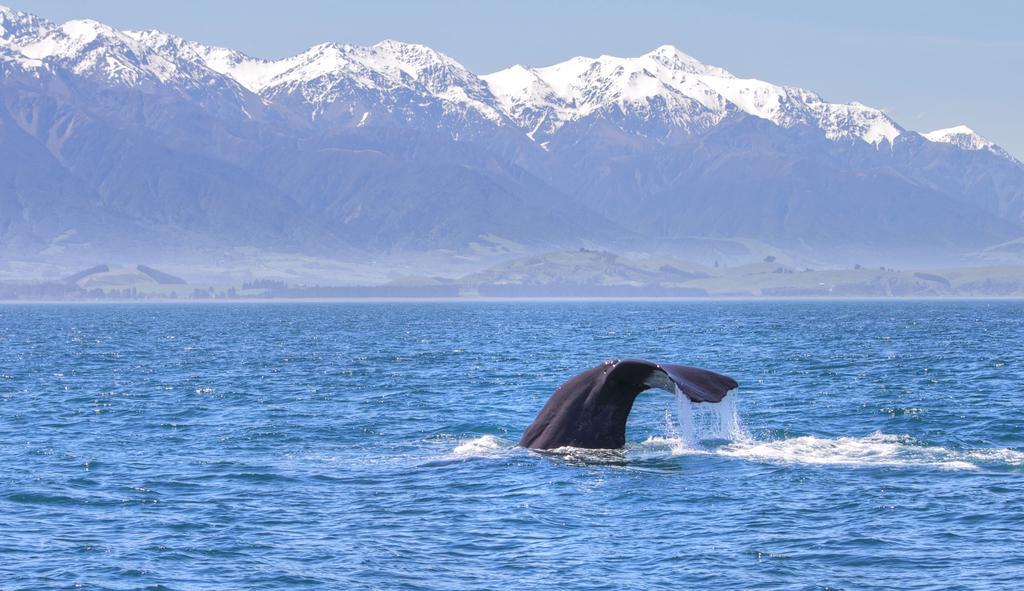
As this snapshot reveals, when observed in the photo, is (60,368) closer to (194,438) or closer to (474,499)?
(194,438)

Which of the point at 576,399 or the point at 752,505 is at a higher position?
the point at 576,399

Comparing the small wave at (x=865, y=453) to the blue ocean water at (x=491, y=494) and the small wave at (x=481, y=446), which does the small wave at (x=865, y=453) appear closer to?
the blue ocean water at (x=491, y=494)

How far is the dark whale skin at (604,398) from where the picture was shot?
26500 millimetres

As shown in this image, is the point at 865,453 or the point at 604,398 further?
the point at 865,453

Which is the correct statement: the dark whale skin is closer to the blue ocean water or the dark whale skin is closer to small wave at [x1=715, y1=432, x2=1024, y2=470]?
the blue ocean water

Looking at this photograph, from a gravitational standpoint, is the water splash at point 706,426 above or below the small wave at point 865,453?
above

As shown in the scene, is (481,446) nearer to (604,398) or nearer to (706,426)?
(604,398)

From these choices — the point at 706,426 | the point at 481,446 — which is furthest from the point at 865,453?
the point at 481,446

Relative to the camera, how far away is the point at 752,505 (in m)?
27.3

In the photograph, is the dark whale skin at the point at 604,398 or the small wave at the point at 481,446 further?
the small wave at the point at 481,446

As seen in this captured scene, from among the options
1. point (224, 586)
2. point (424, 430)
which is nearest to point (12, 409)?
point (424, 430)

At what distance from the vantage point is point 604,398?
98.8ft

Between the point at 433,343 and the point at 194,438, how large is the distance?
7418 centimetres

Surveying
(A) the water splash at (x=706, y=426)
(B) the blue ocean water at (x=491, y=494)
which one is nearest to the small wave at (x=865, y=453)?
(B) the blue ocean water at (x=491, y=494)
